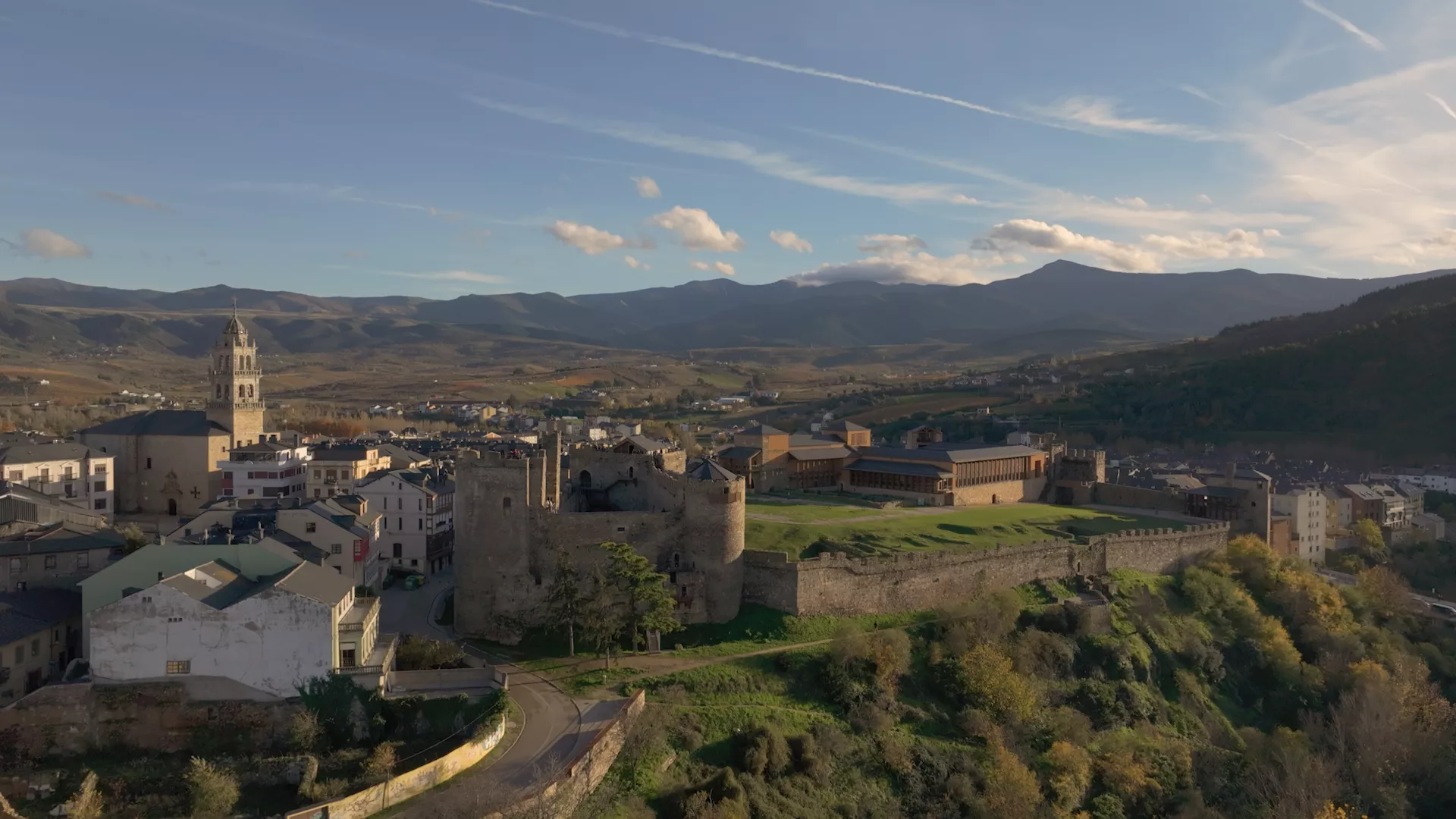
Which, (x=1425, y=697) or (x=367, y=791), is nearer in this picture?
Answer: (x=367, y=791)

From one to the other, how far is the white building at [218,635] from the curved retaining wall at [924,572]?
17.7m

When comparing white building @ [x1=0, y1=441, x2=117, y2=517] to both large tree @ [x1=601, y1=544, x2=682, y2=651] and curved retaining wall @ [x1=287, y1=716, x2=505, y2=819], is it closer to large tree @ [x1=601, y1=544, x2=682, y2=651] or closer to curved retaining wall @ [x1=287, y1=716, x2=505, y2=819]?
large tree @ [x1=601, y1=544, x2=682, y2=651]

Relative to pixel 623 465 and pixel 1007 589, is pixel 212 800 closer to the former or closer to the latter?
pixel 623 465

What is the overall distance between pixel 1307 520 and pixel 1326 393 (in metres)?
53.2

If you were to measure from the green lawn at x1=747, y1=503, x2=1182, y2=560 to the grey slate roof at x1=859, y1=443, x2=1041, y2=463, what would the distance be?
3619mm

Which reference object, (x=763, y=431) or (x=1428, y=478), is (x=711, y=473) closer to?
(x=763, y=431)

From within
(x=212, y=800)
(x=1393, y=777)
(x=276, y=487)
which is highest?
(x=276, y=487)

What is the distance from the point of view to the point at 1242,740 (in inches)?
1775

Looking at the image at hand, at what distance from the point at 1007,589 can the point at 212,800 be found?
117 feet

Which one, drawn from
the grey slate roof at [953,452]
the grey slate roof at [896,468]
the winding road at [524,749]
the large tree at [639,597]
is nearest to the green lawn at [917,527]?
the grey slate roof at [896,468]

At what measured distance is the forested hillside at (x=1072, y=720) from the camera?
34.0m

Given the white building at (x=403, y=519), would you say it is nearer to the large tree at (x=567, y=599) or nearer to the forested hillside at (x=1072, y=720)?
the large tree at (x=567, y=599)

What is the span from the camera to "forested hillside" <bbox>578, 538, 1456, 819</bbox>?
34.0 m

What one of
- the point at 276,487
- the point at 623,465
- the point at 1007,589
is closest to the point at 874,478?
the point at 1007,589
